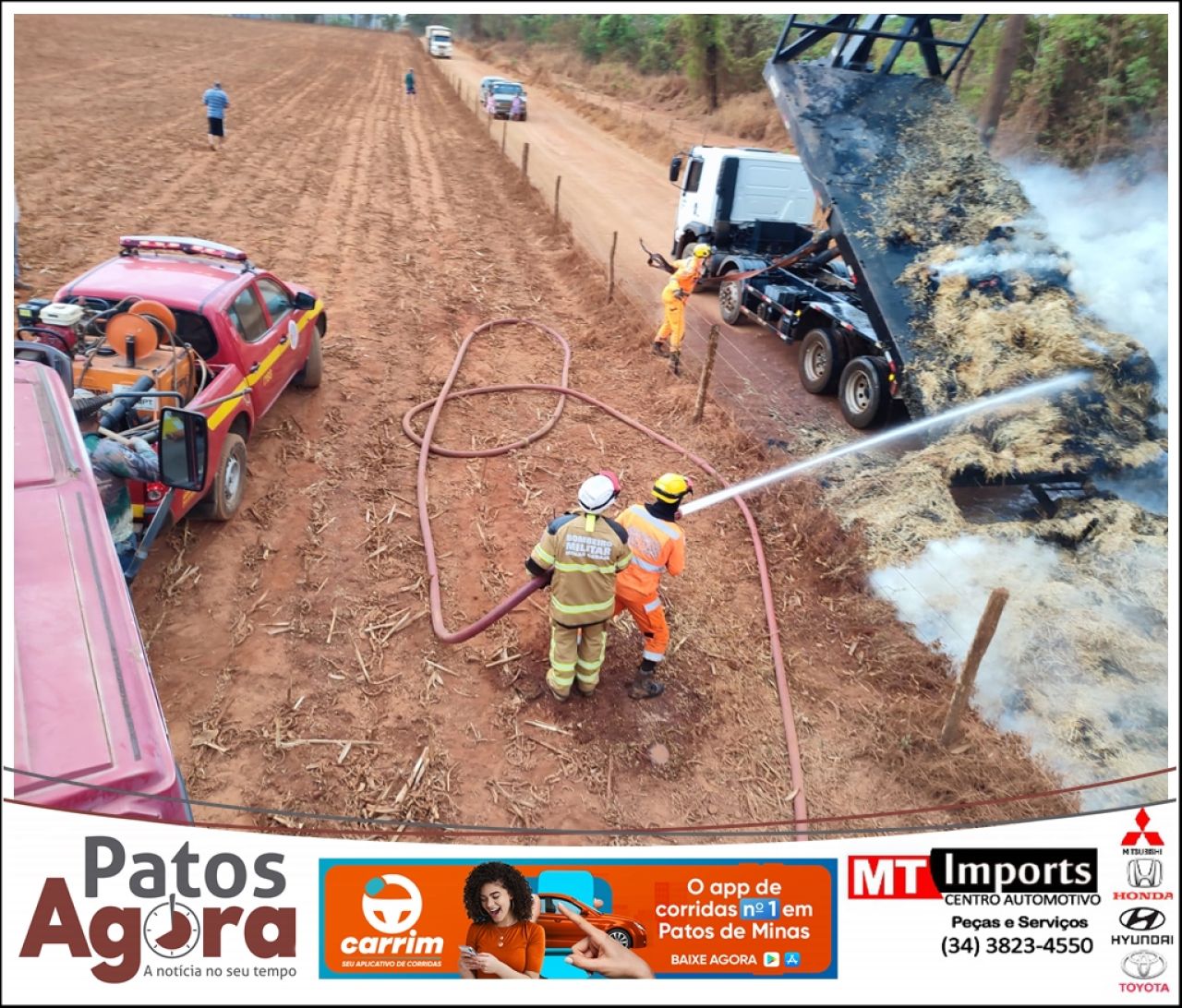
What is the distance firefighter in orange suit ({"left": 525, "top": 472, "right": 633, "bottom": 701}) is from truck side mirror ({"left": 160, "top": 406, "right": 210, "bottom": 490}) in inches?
78.5

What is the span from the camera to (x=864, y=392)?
8820 mm

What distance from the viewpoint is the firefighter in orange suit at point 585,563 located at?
469cm

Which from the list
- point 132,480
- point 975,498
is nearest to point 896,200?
point 975,498

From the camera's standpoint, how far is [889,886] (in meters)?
3.78

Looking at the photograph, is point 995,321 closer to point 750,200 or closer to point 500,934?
point 750,200

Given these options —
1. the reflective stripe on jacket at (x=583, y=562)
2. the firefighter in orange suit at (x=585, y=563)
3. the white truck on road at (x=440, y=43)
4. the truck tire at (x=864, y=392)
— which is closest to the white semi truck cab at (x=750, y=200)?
the truck tire at (x=864, y=392)

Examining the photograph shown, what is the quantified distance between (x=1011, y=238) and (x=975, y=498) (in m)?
2.87

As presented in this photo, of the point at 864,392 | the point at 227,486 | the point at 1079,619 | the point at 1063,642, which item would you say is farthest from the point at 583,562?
the point at 864,392

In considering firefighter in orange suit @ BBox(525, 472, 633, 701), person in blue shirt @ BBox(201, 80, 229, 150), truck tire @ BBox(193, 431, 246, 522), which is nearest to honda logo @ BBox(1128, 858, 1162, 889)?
firefighter in orange suit @ BBox(525, 472, 633, 701)

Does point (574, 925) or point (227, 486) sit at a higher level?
point (227, 486)

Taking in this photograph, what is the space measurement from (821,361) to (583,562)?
6.19 meters

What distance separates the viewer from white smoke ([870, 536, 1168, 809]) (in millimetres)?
5062

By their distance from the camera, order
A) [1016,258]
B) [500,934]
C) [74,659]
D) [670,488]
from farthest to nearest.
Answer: [1016,258]
[670,488]
[500,934]
[74,659]

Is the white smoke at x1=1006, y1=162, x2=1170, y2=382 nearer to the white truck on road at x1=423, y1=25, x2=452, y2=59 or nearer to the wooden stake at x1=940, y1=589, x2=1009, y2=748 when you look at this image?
the wooden stake at x1=940, y1=589, x2=1009, y2=748
